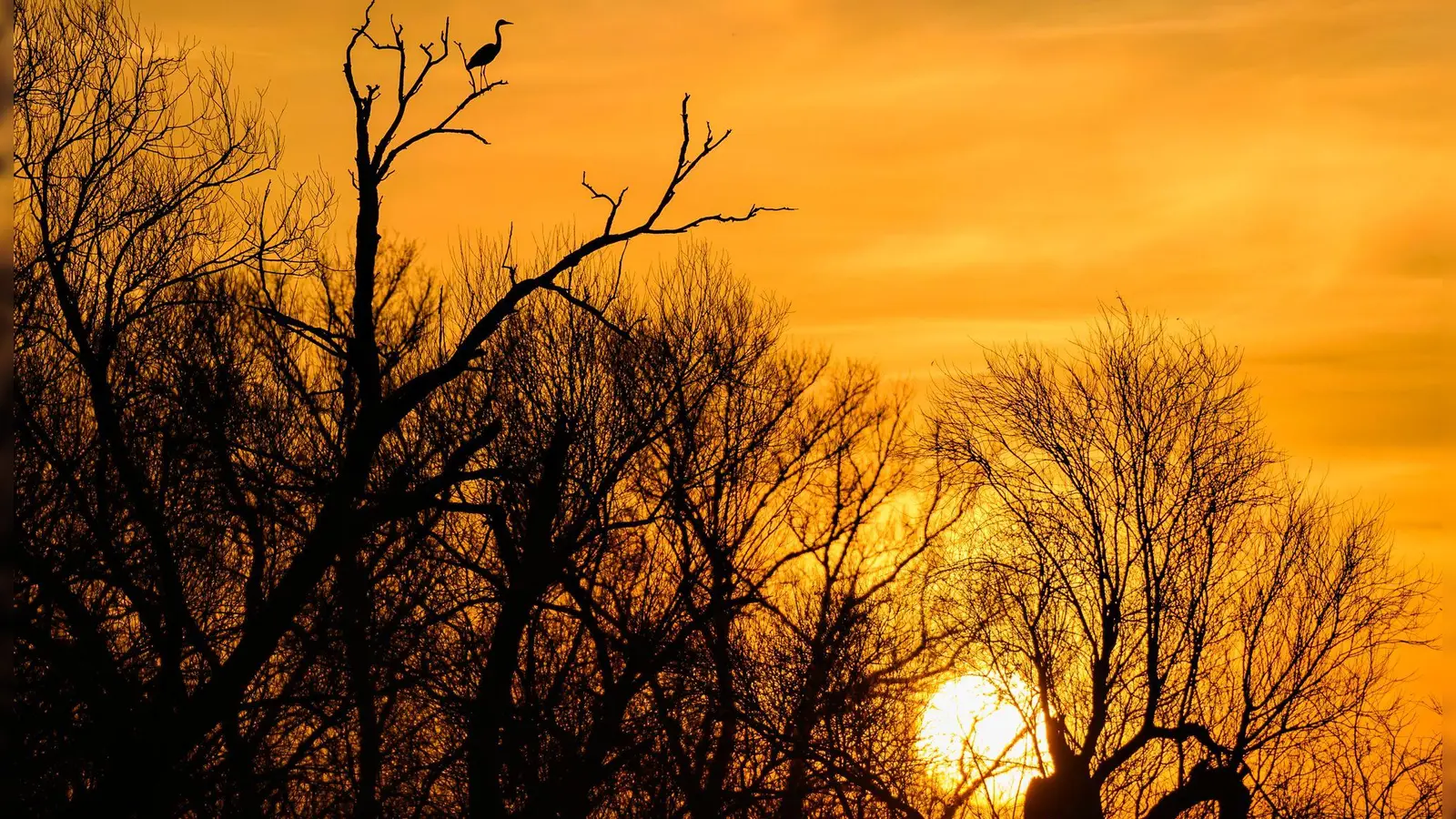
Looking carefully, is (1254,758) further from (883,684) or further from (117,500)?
(117,500)

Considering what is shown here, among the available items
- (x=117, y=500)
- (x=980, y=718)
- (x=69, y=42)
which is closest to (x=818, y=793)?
(x=980, y=718)

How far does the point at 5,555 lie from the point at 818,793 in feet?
42.3

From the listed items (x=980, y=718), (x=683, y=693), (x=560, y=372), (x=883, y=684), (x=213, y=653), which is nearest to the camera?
(x=213, y=653)

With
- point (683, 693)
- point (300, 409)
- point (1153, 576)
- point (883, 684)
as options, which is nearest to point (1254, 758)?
point (1153, 576)

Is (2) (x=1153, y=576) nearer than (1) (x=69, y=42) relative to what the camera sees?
No

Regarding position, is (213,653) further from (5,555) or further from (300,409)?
(300,409)

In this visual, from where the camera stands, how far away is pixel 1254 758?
65.8 feet

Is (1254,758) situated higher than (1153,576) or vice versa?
(1153,576)

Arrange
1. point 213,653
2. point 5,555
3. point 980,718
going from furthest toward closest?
point 980,718 → point 213,653 → point 5,555

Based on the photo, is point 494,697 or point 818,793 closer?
point 494,697

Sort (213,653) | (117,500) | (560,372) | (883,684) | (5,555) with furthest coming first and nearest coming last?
(883,684) < (560,372) < (213,653) < (117,500) < (5,555)

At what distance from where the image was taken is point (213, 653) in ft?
42.0

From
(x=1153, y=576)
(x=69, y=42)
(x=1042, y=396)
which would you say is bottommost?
(x=1153, y=576)

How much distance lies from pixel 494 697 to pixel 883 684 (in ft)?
27.1
